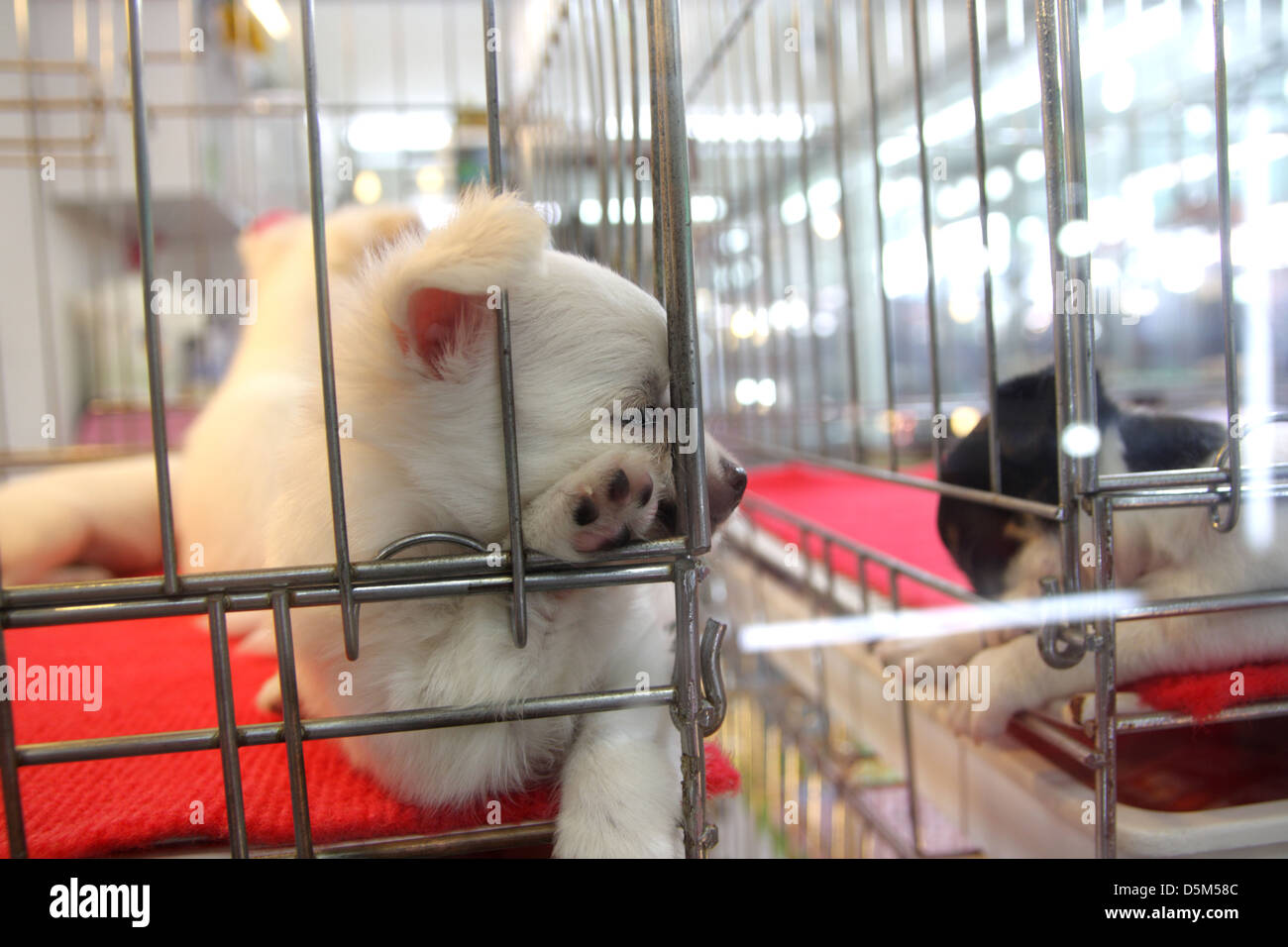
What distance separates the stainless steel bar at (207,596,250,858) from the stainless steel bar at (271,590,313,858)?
0.10 feet

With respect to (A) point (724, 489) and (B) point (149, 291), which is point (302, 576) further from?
(A) point (724, 489)

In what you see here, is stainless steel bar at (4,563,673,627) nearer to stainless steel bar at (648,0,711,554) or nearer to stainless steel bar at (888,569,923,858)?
stainless steel bar at (648,0,711,554)

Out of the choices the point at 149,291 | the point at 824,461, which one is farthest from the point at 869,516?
the point at 149,291

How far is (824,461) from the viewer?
1.30m

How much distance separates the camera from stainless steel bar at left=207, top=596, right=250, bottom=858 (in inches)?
21.1

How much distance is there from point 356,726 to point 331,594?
0.09m

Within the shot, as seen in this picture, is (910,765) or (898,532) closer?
(910,765)

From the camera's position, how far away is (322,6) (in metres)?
3.28

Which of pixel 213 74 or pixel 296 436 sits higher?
pixel 213 74

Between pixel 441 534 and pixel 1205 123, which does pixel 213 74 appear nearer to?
pixel 441 534

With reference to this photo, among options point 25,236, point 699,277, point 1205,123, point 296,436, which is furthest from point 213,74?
point 1205,123

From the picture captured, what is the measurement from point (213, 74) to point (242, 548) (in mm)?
2145

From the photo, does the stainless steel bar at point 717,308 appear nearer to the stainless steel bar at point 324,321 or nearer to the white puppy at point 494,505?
the white puppy at point 494,505

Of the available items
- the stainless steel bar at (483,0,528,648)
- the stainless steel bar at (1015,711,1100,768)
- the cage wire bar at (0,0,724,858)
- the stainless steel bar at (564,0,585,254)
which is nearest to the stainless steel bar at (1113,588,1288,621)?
the stainless steel bar at (1015,711,1100,768)
